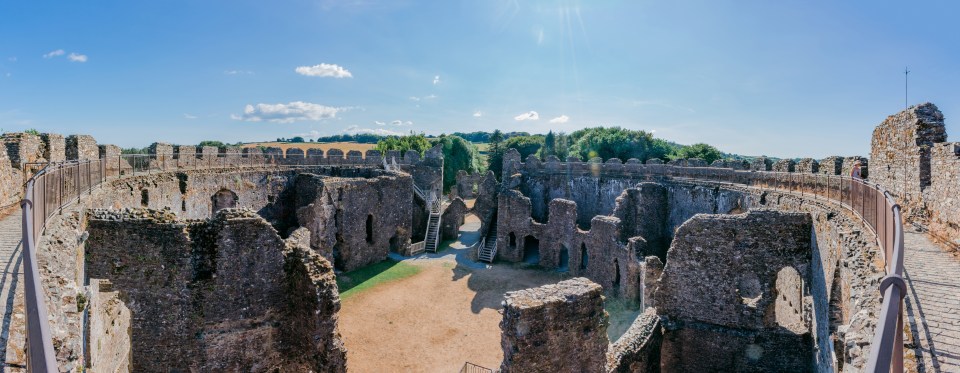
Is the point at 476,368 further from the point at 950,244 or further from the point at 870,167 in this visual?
the point at 870,167

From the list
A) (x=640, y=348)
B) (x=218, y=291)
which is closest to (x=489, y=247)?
(x=640, y=348)

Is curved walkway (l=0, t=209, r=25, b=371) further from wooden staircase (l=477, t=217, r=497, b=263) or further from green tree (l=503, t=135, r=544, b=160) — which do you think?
green tree (l=503, t=135, r=544, b=160)

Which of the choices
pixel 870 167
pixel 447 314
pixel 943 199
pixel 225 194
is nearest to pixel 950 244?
pixel 943 199

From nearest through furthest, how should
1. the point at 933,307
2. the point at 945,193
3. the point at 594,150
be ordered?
the point at 933,307, the point at 945,193, the point at 594,150

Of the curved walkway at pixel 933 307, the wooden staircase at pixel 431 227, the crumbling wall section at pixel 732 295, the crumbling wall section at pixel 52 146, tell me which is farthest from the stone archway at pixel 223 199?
the curved walkway at pixel 933 307

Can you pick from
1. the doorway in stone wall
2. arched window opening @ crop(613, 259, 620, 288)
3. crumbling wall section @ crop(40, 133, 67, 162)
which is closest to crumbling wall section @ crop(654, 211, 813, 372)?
arched window opening @ crop(613, 259, 620, 288)

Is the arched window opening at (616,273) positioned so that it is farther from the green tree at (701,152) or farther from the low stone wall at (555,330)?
the green tree at (701,152)

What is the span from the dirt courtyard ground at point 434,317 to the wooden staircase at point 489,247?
2.33 ft

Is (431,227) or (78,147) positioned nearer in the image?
(78,147)

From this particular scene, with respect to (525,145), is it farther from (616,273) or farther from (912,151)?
(912,151)

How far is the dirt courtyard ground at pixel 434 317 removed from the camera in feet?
52.4

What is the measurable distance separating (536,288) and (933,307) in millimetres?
6047

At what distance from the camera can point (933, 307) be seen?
5.75 metres

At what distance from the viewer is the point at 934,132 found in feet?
33.6
